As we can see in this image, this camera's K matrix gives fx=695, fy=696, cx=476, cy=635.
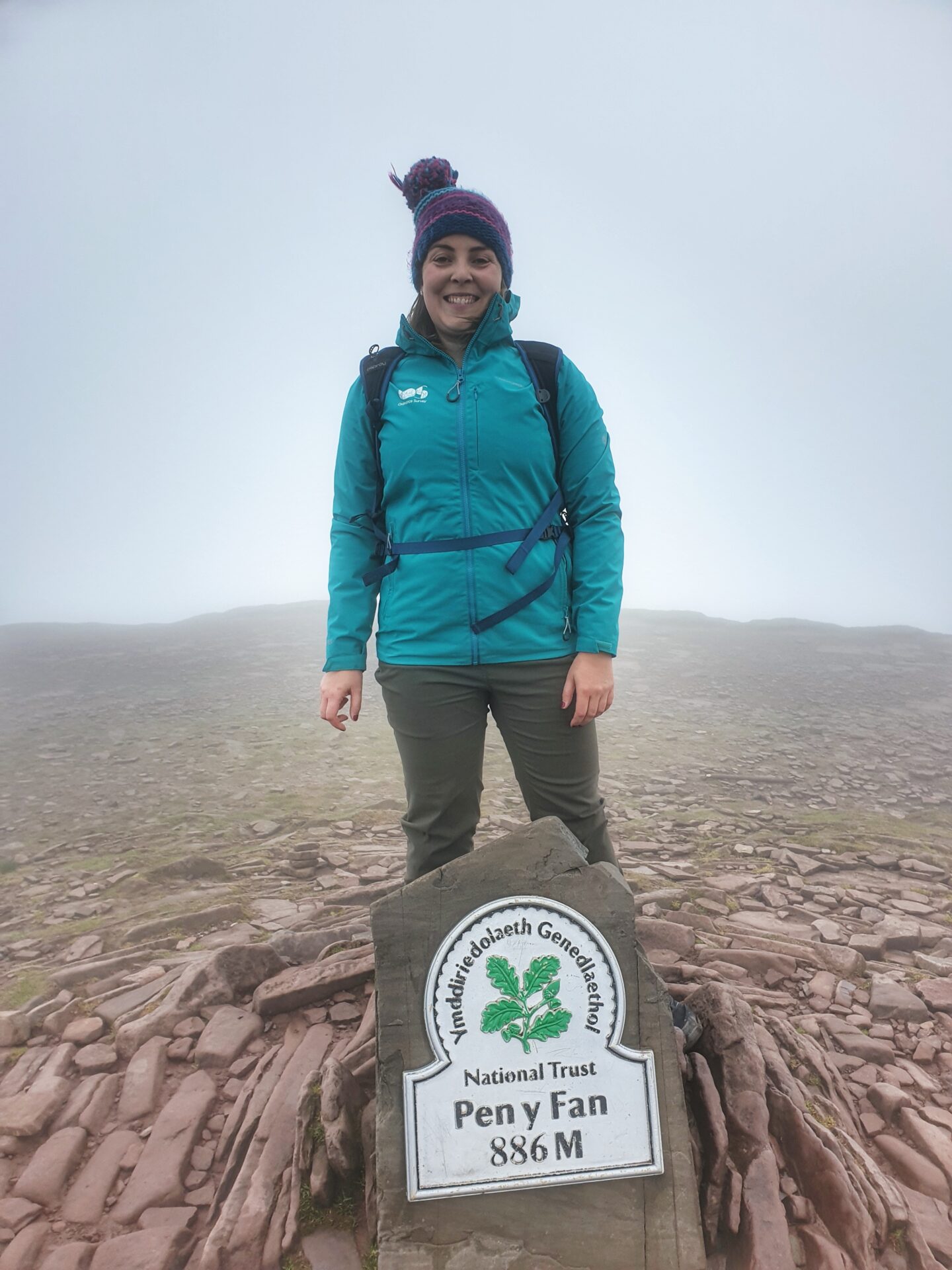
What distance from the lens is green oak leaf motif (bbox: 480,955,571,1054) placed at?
2.39 metres

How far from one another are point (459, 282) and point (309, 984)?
355cm

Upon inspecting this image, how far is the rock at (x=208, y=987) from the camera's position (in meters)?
3.49

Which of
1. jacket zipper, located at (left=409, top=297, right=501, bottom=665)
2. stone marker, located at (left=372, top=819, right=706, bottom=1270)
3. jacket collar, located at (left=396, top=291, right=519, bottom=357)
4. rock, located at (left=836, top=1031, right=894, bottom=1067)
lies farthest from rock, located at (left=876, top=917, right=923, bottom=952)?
jacket collar, located at (left=396, top=291, right=519, bottom=357)

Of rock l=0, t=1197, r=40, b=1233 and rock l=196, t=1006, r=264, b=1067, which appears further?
rock l=196, t=1006, r=264, b=1067

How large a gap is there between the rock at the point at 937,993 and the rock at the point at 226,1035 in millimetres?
3574

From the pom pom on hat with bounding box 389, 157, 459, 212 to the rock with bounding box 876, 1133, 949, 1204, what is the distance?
4528 mm

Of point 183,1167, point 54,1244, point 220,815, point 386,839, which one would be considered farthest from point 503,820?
point 54,1244

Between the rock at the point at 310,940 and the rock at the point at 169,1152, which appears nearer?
the rock at the point at 169,1152

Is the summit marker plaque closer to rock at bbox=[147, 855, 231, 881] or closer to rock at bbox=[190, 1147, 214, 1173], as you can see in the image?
rock at bbox=[190, 1147, 214, 1173]

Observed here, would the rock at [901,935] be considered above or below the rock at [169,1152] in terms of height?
above

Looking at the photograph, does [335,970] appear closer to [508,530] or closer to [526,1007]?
[526,1007]

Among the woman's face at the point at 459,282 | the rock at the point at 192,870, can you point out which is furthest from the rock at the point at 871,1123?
the rock at the point at 192,870

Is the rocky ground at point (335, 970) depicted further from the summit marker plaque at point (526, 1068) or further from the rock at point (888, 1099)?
the summit marker plaque at point (526, 1068)

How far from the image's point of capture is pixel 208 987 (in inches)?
148
